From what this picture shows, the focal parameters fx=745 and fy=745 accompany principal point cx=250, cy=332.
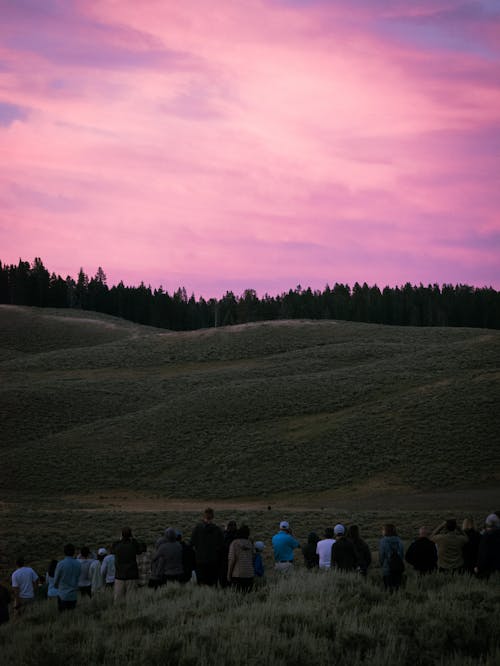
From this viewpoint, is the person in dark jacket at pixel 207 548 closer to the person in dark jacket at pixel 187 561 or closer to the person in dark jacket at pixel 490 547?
the person in dark jacket at pixel 187 561

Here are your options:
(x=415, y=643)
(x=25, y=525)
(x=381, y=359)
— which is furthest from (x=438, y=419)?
(x=415, y=643)

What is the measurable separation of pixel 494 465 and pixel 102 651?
4086 cm

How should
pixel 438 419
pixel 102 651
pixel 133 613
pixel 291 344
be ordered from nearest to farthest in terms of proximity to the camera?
pixel 102 651 → pixel 133 613 → pixel 438 419 → pixel 291 344

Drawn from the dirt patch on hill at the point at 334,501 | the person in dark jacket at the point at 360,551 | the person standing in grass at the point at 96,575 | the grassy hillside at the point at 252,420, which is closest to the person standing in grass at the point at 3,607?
the person standing in grass at the point at 96,575

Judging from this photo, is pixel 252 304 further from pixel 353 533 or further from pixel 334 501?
pixel 353 533

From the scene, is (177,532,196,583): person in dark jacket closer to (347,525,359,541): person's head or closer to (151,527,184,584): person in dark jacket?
(151,527,184,584): person in dark jacket

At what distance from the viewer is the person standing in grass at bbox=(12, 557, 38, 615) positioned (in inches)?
578

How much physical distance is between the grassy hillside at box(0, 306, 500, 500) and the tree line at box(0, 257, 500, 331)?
7379cm

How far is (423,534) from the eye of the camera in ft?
45.4

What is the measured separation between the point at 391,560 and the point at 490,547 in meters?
1.73

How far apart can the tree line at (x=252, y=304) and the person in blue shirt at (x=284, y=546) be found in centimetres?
14159

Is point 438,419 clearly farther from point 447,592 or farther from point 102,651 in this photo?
point 102,651

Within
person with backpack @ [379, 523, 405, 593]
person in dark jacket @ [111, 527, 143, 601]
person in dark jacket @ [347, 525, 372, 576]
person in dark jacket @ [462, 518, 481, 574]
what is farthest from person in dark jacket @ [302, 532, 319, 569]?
person in dark jacket @ [111, 527, 143, 601]

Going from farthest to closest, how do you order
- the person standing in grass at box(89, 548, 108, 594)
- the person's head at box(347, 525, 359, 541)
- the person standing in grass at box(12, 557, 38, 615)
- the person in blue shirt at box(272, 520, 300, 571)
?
the person standing in grass at box(89, 548, 108, 594)
the person in blue shirt at box(272, 520, 300, 571)
the person standing in grass at box(12, 557, 38, 615)
the person's head at box(347, 525, 359, 541)
